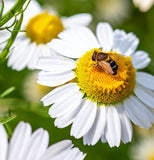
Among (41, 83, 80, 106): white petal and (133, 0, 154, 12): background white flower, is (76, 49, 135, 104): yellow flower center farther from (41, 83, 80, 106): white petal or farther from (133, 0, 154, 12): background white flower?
(133, 0, 154, 12): background white flower

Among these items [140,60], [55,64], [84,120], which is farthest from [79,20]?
[84,120]

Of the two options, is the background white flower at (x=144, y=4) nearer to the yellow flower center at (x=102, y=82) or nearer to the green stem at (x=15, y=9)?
the yellow flower center at (x=102, y=82)

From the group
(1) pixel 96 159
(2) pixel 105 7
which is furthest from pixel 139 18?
(1) pixel 96 159

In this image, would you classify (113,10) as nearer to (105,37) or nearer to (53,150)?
(105,37)

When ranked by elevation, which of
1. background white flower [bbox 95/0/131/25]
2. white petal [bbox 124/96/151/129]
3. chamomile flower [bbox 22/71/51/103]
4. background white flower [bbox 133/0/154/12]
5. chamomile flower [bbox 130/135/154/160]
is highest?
white petal [bbox 124/96/151/129]

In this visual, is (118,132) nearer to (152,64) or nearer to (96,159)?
(96,159)

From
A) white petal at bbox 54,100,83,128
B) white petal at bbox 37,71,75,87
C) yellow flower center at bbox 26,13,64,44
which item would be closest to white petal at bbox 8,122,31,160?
white petal at bbox 54,100,83,128
